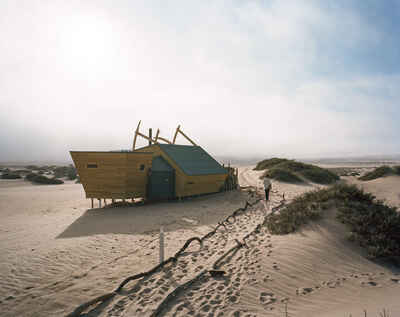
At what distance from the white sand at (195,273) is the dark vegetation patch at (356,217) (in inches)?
13.1

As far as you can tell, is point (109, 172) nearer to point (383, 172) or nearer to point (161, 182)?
point (161, 182)

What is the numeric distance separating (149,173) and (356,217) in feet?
37.2

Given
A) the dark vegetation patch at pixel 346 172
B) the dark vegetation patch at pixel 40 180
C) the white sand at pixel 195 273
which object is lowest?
the dark vegetation patch at pixel 40 180

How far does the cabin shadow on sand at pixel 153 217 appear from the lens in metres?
9.40

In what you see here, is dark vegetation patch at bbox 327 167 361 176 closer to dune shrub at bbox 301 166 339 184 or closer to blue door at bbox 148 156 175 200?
dune shrub at bbox 301 166 339 184

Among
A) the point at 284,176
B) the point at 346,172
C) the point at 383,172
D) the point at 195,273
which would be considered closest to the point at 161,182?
the point at 195,273

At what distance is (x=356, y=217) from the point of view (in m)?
6.80

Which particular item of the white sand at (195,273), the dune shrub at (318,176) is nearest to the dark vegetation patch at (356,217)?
the white sand at (195,273)

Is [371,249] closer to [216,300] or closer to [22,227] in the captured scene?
[216,300]

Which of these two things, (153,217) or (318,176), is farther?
(318,176)

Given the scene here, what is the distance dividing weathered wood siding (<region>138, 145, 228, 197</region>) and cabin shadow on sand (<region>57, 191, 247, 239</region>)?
68 centimetres

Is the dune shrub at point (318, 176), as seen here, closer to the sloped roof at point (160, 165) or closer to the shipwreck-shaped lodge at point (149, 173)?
the shipwreck-shaped lodge at point (149, 173)

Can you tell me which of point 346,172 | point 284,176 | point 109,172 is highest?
point 109,172

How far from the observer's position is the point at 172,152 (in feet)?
54.1
